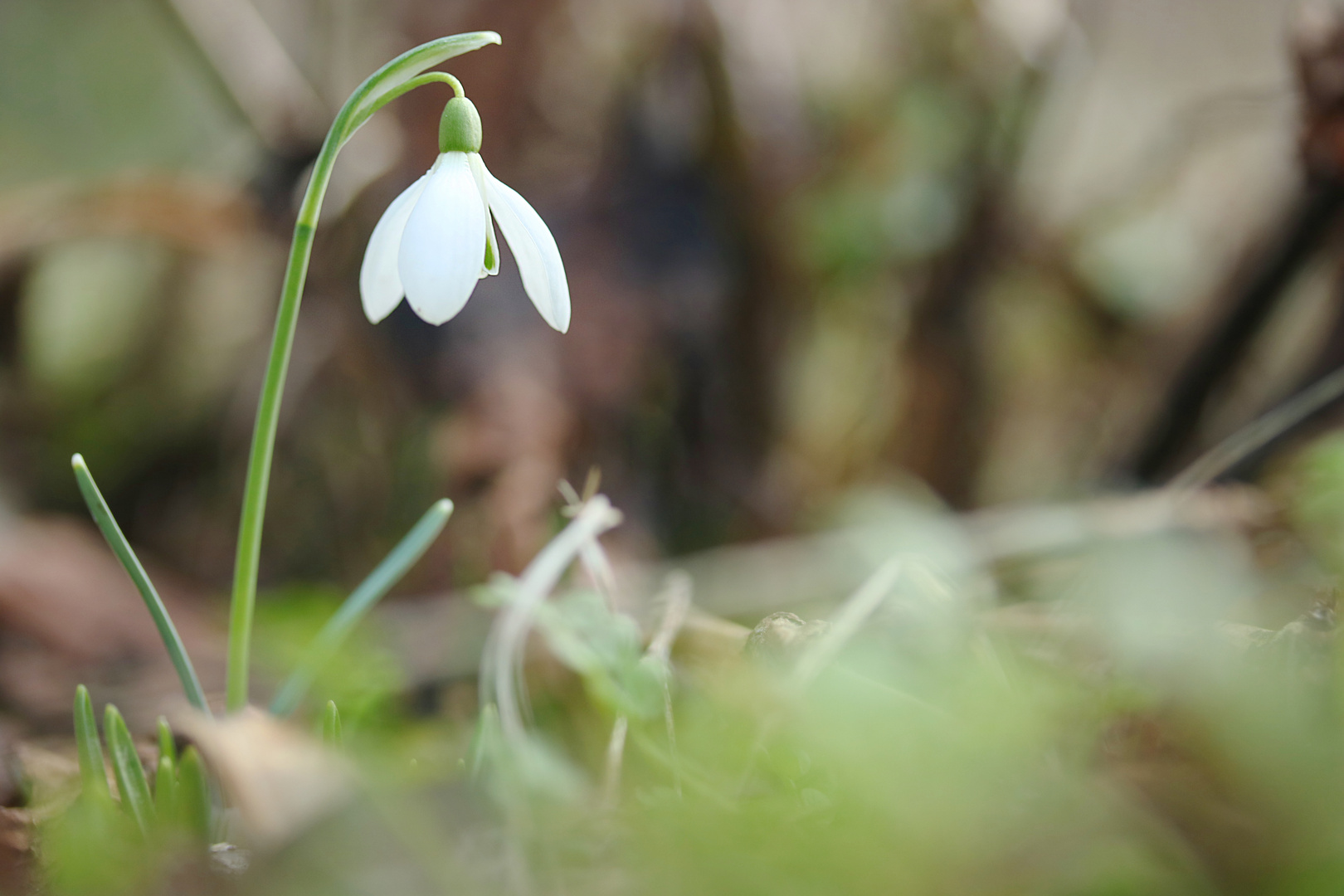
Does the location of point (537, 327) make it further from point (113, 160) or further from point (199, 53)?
point (113, 160)

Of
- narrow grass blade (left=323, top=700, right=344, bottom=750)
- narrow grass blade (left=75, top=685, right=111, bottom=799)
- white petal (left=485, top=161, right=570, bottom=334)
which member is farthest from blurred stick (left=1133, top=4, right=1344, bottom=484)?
narrow grass blade (left=75, top=685, right=111, bottom=799)

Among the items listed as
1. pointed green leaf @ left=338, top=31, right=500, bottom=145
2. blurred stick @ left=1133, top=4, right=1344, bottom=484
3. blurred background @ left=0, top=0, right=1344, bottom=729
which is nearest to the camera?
pointed green leaf @ left=338, top=31, right=500, bottom=145

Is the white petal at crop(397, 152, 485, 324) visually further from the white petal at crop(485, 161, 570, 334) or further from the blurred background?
the blurred background

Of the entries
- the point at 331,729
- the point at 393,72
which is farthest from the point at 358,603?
the point at 393,72

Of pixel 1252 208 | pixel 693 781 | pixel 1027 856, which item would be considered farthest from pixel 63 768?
pixel 1252 208

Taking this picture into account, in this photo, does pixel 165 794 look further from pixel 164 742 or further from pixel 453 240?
pixel 453 240

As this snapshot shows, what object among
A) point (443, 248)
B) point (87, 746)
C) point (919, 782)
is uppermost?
point (443, 248)

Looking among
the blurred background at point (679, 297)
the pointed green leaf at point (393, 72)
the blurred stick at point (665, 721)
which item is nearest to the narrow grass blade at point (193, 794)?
the blurred stick at point (665, 721)

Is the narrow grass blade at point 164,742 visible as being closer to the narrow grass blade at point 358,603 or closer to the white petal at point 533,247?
the narrow grass blade at point 358,603
